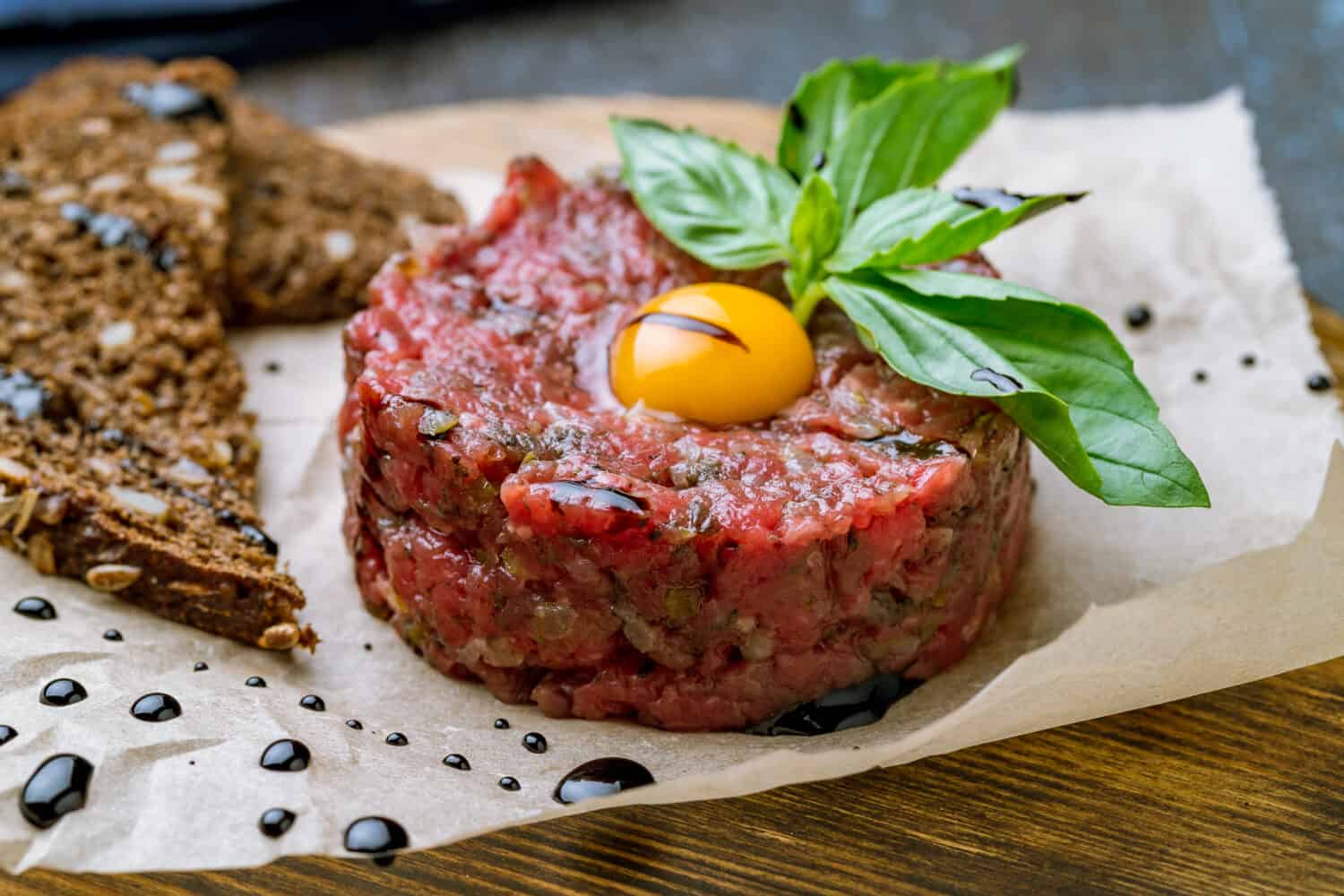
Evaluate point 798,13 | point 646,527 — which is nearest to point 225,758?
point 646,527

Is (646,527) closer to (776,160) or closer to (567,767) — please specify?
(567,767)

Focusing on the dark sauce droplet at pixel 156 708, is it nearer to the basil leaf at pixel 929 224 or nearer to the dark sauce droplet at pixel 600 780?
the dark sauce droplet at pixel 600 780

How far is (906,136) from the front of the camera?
14.5 feet

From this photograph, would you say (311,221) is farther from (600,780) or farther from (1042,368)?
(1042,368)

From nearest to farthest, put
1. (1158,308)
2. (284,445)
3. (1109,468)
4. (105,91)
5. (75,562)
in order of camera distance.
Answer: (1109,468), (75,562), (284,445), (1158,308), (105,91)

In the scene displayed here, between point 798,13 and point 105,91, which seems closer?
point 105,91

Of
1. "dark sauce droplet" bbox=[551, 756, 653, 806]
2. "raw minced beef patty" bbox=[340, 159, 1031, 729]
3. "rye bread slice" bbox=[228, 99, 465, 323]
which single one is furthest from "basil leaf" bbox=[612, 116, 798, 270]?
"dark sauce droplet" bbox=[551, 756, 653, 806]

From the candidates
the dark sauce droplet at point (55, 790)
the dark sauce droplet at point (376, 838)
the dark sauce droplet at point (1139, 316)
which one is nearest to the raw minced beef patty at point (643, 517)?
the dark sauce droplet at point (376, 838)

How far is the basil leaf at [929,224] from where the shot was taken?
3.75 meters

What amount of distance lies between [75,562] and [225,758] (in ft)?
3.14

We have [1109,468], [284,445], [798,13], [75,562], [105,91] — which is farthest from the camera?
[798,13]

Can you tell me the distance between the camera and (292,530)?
15.5 feet

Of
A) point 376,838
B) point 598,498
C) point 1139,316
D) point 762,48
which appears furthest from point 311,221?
point 762,48

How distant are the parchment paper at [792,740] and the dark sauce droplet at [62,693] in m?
0.04
